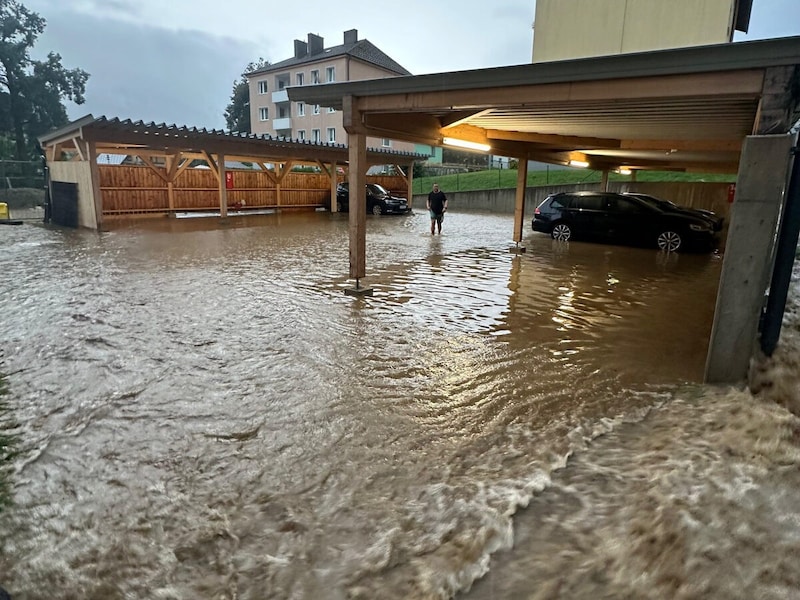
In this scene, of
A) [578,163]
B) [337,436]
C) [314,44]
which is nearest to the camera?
[337,436]

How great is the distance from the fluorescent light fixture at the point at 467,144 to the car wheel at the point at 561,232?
5144 millimetres

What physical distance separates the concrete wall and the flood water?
8818mm

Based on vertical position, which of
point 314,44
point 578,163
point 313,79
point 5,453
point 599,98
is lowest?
point 5,453

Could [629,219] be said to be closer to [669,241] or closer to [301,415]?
[669,241]

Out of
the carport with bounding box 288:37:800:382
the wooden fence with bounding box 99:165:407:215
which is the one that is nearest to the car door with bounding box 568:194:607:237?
the carport with bounding box 288:37:800:382

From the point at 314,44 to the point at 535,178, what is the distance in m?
26.5

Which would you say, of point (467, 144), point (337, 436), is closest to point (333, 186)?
point (467, 144)

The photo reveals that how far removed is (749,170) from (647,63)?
4.71ft

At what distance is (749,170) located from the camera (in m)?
3.73

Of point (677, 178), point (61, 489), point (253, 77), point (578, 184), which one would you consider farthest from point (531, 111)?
point (253, 77)

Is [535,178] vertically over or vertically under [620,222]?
over

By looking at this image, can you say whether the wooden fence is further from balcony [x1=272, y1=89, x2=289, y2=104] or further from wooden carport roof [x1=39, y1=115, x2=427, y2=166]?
balcony [x1=272, y1=89, x2=289, y2=104]

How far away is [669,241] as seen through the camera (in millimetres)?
12211

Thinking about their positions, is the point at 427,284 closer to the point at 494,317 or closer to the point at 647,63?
the point at 494,317
